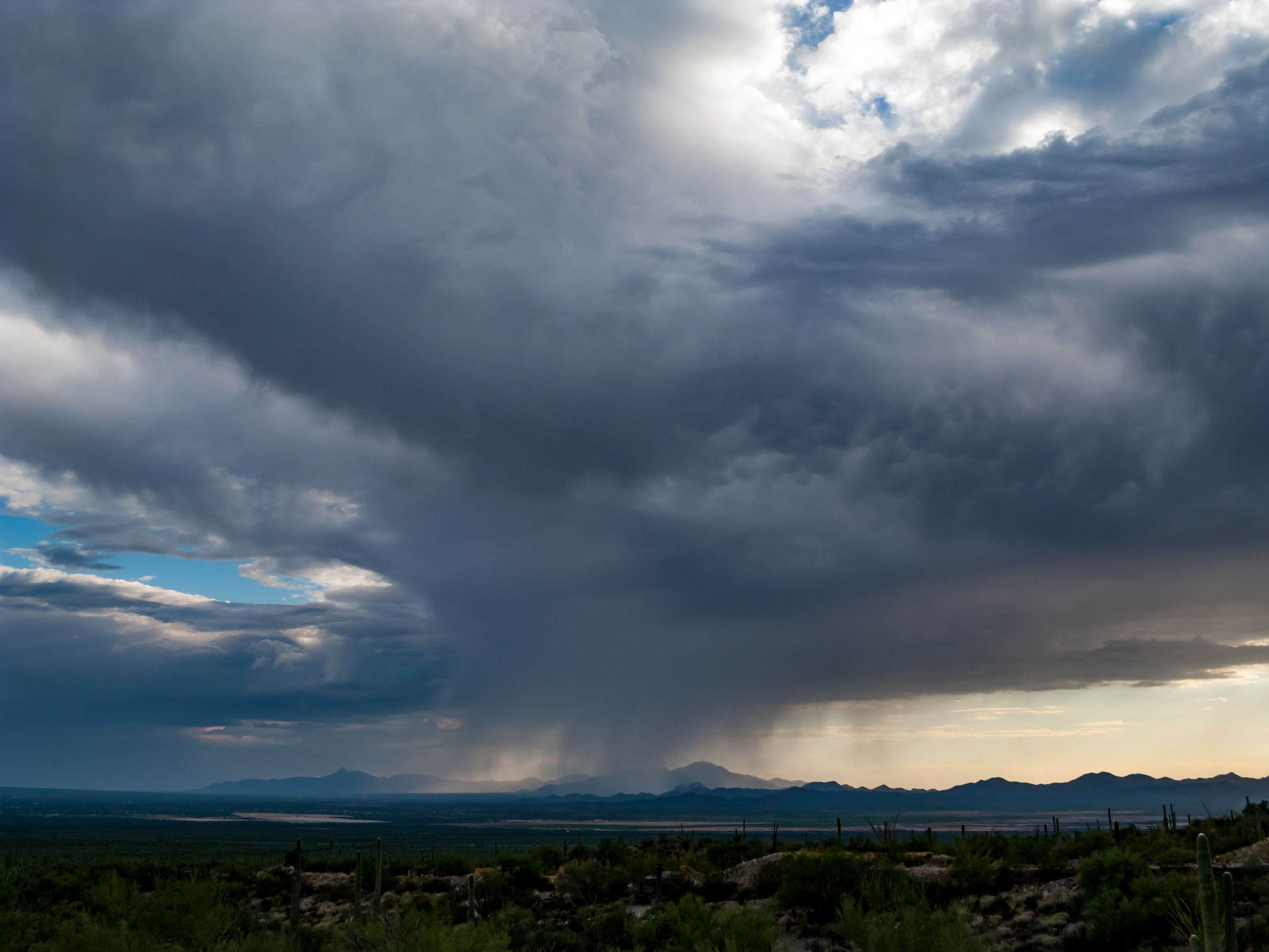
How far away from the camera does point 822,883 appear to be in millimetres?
35469

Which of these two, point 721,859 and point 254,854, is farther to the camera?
point 254,854

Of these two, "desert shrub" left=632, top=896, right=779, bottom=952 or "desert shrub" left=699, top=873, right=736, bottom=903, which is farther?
"desert shrub" left=699, top=873, right=736, bottom=903

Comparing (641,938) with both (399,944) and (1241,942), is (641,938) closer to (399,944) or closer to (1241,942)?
(399,944)

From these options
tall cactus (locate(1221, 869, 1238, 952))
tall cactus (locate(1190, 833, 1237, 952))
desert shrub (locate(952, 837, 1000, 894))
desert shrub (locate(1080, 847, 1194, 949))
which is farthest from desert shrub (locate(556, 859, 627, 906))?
tall cactus (locate(1190, 833, 1237, 952))

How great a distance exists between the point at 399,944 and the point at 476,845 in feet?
444

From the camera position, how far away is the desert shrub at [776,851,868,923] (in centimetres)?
3444

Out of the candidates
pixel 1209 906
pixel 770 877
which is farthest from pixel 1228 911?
pixel 770 877

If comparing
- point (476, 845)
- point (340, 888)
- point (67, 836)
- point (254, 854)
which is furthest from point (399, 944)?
point (67, 836)

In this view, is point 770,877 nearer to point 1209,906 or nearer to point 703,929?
point 703,929

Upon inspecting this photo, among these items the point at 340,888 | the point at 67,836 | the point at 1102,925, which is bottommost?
the point at 67,836

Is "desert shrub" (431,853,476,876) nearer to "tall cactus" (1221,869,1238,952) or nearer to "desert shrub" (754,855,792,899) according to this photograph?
"desert shrub" (754,855,792,899)

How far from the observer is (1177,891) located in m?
26.6

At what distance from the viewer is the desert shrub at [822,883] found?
113 feet

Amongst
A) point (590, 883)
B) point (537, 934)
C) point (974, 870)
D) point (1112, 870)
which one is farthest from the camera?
point (590, 883)
